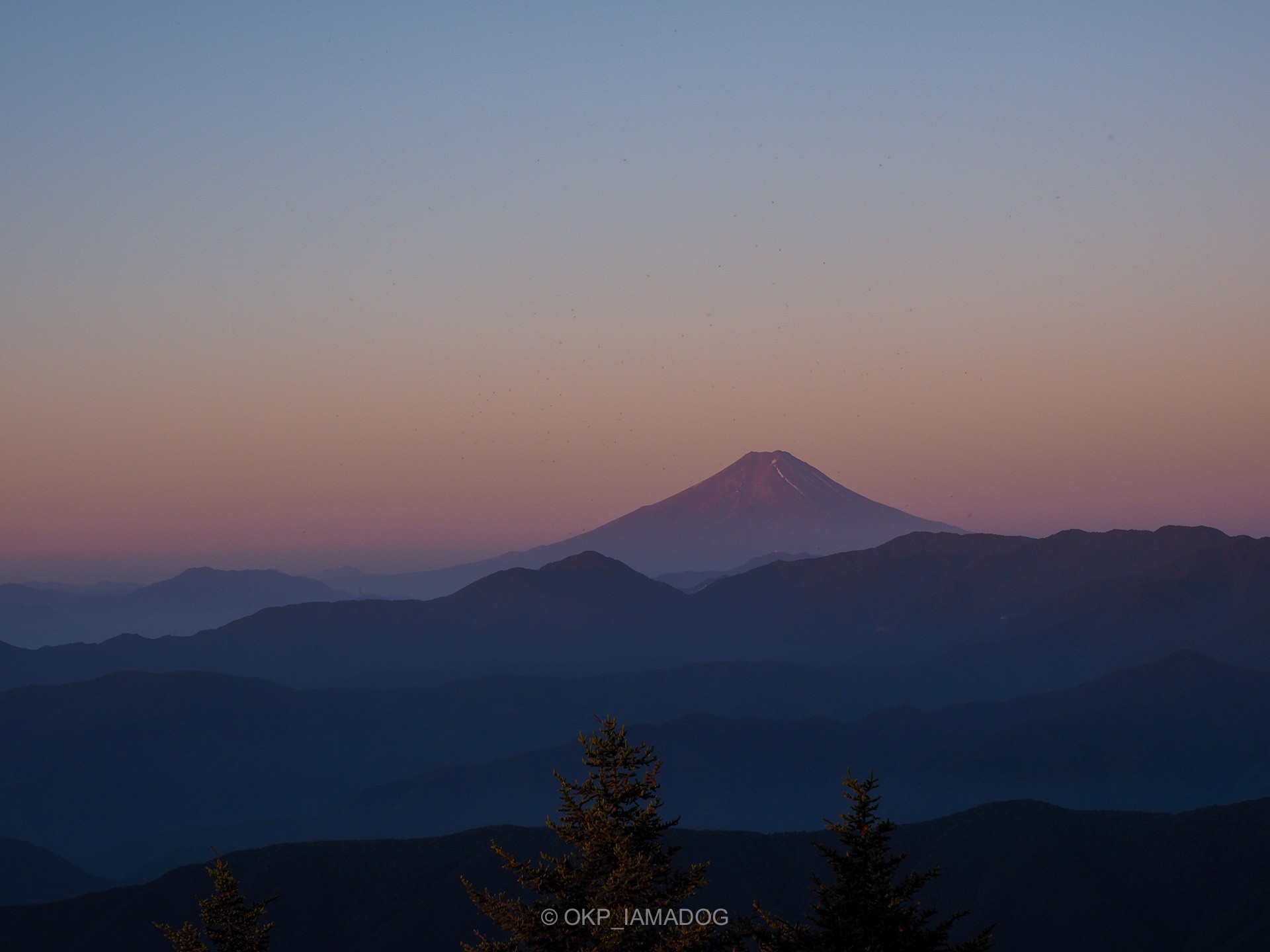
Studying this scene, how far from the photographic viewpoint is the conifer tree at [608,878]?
16969mm

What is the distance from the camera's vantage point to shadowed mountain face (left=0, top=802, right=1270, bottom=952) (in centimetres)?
9769

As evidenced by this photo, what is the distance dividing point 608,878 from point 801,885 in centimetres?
8949

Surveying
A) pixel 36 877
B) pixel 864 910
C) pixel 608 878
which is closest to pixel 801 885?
pixel 608 878

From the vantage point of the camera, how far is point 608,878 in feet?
57.5

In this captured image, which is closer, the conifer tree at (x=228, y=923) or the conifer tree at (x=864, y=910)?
the conifer tree at (x=864, y=910)

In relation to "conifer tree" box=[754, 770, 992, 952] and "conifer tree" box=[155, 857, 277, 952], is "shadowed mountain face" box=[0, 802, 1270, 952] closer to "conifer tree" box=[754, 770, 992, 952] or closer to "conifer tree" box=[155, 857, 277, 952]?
"conifer tree" box=[155, 857, 277, 952]

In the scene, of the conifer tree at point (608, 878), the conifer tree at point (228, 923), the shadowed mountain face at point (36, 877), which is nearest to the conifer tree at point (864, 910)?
the conifer tree at point (608, 878)

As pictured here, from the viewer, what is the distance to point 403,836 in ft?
631

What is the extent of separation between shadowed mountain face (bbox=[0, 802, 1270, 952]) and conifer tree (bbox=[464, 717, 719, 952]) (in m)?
82.5

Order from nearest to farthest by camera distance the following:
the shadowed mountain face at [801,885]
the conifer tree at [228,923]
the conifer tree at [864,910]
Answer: the conifer tree at [864,910]
the conifer tree at [228,923]
the shadowed mountain face at [801,885]

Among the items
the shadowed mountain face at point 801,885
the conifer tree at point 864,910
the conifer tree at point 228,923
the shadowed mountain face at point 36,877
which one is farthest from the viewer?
the shadowed mountain face at point 36,877

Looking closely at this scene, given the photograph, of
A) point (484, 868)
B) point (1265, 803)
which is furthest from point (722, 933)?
point (1265, 803)

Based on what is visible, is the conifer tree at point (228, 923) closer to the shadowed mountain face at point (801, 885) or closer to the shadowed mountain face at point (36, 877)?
the shadowed mountain face at point (801, 885)

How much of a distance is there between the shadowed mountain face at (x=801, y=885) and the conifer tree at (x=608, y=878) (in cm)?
8248
